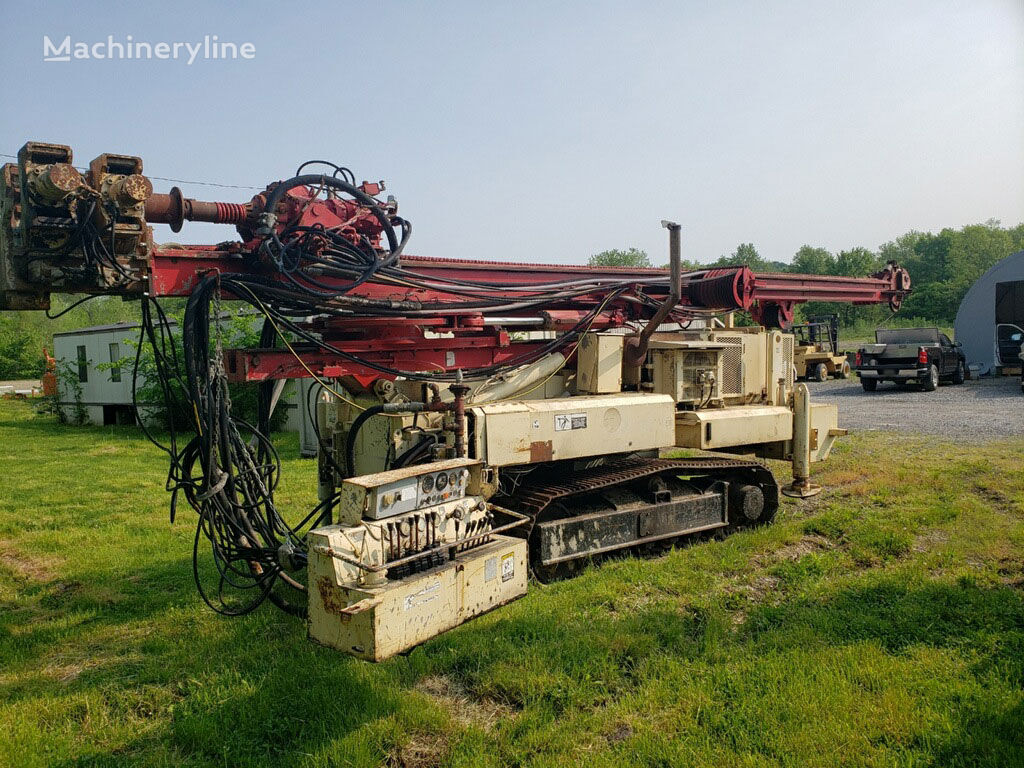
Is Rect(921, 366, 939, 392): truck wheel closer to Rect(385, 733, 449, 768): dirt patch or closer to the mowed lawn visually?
the mowed lawn

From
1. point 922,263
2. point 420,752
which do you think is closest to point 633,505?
point 420,752

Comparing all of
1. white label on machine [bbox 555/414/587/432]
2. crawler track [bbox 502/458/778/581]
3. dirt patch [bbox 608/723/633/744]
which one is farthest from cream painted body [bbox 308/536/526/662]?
white label on machine [bbox 555/414/587/432]

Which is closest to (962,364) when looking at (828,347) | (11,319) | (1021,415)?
(828,347)

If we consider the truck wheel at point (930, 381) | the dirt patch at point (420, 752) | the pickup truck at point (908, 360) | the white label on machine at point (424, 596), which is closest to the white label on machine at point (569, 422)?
the white label on machine at point (424, 596)

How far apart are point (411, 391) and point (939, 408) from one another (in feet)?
48.1

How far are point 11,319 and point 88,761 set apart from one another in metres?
61.3

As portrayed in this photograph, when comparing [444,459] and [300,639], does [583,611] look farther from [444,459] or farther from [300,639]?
[300,639]

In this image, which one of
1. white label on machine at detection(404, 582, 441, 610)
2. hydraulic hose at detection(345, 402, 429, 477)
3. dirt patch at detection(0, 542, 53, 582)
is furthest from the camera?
dirt patch at detection(0, 542, 53, 582)

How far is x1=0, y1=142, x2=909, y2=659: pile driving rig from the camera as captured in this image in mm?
4539

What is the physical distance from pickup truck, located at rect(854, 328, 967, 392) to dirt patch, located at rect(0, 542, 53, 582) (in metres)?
19.6

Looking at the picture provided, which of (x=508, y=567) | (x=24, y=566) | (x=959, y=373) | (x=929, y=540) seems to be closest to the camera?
(x=508, y=567)

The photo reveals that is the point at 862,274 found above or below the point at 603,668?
above

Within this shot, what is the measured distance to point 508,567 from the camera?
4926 millimetres

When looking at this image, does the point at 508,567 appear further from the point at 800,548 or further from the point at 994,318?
the point at 994,318
